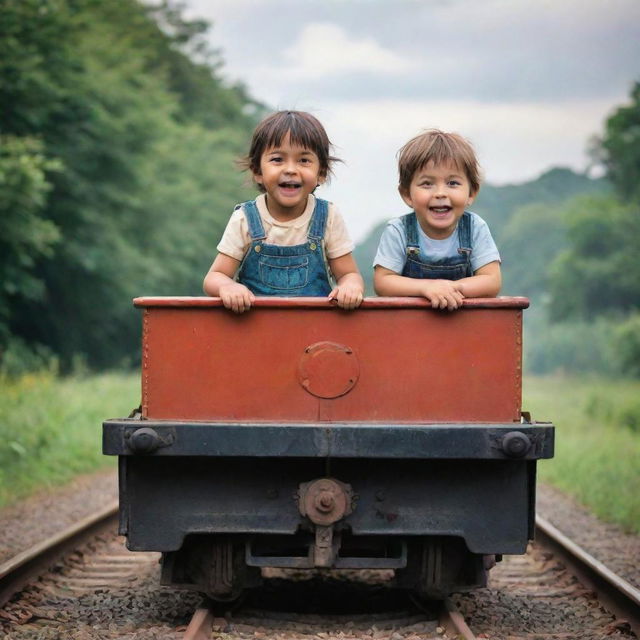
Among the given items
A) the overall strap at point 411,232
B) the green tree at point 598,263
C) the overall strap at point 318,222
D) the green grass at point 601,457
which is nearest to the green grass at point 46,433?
the green grass at point 601,457

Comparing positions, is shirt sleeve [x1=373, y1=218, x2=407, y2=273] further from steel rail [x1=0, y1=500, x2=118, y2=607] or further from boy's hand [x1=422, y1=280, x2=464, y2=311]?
steel rail [x1=0, y1=500, x2=118, y2=607]

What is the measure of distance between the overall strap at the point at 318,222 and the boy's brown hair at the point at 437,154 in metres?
0.40

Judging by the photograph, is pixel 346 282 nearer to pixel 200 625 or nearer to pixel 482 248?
pixel 482 248

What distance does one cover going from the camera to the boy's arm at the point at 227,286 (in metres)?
4.95

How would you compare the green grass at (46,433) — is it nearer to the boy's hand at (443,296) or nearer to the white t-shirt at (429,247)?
the white t-shirt at (429,247)

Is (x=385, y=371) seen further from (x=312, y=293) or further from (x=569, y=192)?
(x=569, y=192)

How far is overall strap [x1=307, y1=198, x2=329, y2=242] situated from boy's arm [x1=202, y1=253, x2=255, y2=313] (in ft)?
1.24

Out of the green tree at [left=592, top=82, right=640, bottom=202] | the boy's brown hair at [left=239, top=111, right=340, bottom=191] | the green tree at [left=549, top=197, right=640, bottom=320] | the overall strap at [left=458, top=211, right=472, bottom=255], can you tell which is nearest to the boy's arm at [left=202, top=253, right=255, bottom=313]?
the boy's brown hair at [left=239, top=111, right=340, bottom=191]

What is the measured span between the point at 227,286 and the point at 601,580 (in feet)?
9.61

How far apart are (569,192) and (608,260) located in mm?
60837

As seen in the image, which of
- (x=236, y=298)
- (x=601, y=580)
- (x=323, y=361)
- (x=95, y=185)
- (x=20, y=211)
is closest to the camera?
(x=236, y=298)

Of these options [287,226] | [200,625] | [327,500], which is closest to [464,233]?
[287,226]

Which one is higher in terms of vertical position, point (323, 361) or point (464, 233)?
point (464, 233)

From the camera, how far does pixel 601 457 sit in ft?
45.2
